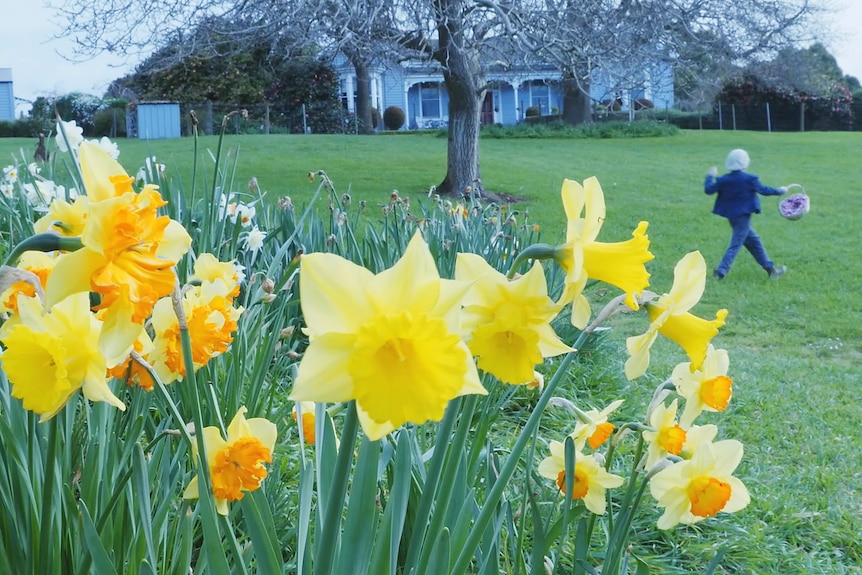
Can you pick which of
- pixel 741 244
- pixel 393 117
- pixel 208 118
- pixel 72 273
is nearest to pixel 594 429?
pixel 72 273

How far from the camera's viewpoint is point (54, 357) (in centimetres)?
80

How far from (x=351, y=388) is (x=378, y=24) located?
9.62m

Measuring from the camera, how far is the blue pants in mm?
7426

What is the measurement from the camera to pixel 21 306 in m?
0.85

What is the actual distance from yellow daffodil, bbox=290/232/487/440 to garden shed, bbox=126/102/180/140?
2279 centimetres

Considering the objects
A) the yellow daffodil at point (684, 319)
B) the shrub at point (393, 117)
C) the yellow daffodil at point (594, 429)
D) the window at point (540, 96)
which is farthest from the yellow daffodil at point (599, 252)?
the window at point (540, 96)

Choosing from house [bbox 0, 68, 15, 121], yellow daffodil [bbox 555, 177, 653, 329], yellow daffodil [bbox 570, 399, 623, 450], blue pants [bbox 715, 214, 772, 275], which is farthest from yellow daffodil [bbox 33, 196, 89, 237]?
house [bbox 0, 68, 15, 121]

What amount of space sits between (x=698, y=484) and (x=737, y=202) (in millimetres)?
6734

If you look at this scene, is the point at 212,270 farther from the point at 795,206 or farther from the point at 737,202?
the point at 795,206

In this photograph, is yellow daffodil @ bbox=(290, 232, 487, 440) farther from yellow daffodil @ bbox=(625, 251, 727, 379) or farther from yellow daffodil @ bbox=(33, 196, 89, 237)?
yellow daffodil @ bbox=(625, 251, 727, 379)

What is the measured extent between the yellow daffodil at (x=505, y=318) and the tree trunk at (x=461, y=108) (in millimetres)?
9701

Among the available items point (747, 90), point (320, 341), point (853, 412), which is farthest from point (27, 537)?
point (747, 90)

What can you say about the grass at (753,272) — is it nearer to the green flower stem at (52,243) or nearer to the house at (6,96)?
the green flower stem at (52,243)

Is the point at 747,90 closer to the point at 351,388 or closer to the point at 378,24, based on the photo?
the point at 378,24
